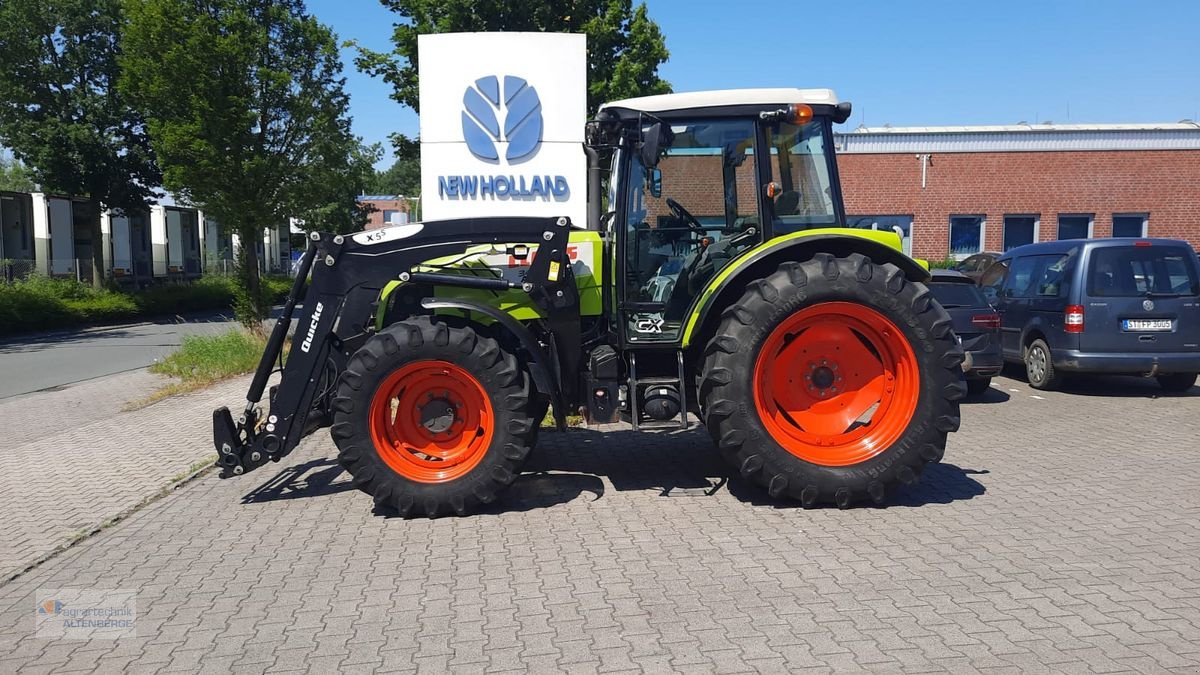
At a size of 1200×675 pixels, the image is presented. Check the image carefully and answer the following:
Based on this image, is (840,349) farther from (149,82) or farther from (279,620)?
(149,82)

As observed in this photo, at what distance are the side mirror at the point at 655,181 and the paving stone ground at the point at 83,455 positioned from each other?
435 cm

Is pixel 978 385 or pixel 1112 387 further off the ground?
pixel 978 385

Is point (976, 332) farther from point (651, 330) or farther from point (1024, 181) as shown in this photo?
point (1024, 181)

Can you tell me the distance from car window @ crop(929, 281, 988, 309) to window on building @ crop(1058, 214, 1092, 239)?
18903 mm

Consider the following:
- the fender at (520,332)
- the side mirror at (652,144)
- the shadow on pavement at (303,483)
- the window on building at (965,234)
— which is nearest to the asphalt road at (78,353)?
the shadow on pavement at (303,483)

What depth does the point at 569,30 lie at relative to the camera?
1559 cm

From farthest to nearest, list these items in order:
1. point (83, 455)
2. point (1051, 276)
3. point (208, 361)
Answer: point (208, 361) → point (1051, 276) → point (83, 455)

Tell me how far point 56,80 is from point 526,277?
27.3 metres

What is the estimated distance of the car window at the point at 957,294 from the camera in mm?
10062

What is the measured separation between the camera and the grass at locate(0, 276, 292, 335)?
22.1m

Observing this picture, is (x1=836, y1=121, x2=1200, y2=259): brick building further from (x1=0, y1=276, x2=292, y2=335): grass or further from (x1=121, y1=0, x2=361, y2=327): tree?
(x1=0, y1=276, x2=292, y2=335): grass

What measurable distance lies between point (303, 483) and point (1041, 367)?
8.83m

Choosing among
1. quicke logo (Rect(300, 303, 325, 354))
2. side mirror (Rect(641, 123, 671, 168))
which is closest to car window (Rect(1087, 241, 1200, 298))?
side mirror (Rect(641, 123, 671, 168))

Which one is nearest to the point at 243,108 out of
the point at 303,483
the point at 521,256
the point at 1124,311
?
the point at 303,483
